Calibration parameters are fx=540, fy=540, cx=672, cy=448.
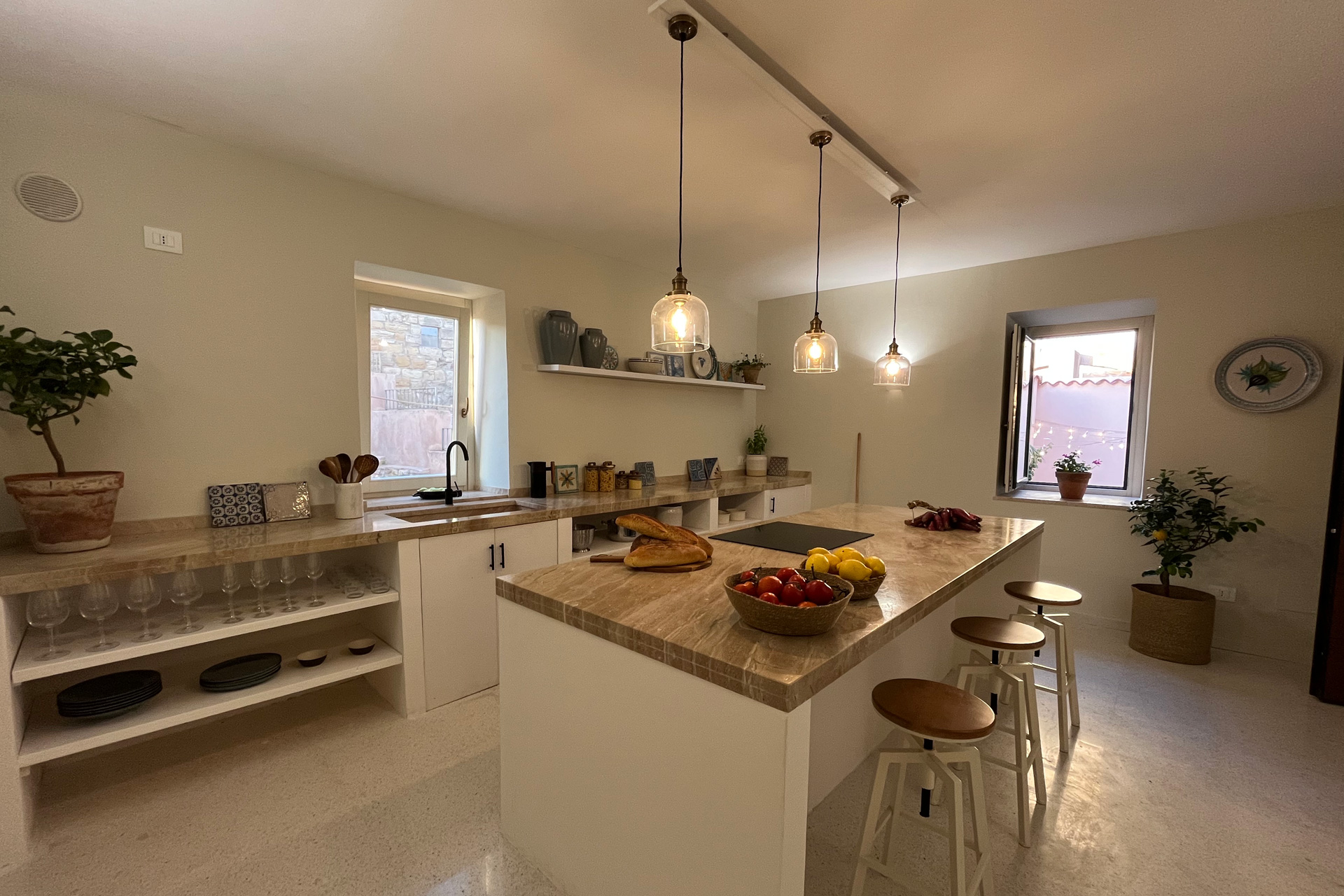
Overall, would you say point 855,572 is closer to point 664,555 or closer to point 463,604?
point 664,555

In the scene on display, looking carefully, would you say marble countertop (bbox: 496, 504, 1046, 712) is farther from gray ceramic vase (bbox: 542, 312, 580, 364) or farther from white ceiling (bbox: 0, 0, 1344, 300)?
gray ceramic vase (bbox: 542, 312, 580, 364)

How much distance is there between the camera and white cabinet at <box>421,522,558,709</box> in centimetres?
248

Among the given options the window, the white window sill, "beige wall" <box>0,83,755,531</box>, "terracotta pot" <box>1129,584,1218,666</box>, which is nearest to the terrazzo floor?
"terracotta pot" <box>1129,584,1218,666</box>

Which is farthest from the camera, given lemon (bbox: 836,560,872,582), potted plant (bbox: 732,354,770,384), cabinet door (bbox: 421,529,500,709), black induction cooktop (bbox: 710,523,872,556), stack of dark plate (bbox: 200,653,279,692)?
potted plant (bbox: 732,354,770,384)

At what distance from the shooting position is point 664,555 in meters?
1.77

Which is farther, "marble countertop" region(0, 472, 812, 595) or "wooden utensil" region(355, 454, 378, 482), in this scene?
"wooden utensil" region(355, 454, 378, 482)

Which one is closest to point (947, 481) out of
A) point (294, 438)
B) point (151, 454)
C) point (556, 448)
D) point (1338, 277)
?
point (1338, 277)

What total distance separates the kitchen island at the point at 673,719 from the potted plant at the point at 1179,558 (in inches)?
82.7

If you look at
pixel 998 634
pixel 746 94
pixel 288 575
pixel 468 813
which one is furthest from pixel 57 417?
pixel 998 634

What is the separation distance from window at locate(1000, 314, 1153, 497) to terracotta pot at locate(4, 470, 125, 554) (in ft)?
16.3

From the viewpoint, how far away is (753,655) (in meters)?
1.13

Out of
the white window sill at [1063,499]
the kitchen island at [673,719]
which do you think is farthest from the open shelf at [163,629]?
the white window sill at [1063,499]

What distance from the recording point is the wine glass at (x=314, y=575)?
7.28ft

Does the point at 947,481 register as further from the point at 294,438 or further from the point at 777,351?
the point at 294,438
